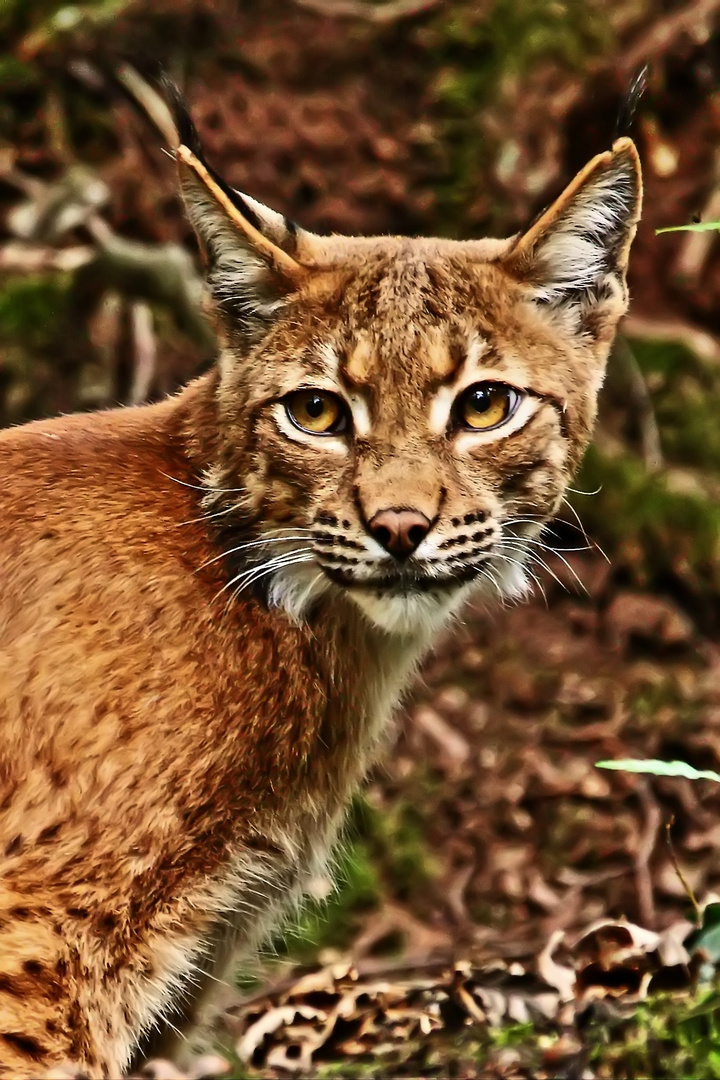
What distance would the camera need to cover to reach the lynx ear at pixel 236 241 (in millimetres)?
3689

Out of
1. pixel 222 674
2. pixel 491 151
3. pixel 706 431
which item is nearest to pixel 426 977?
pixel 222 674

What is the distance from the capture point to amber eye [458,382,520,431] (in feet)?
12.2

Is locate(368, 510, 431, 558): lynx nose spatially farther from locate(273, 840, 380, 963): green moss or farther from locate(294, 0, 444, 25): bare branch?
locate(294, 0, 444, 25): bare branch

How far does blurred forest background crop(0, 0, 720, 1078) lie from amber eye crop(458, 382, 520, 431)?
1.56 metres

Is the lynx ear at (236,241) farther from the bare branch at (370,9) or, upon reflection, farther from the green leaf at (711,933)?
the bare branch at (370,9)

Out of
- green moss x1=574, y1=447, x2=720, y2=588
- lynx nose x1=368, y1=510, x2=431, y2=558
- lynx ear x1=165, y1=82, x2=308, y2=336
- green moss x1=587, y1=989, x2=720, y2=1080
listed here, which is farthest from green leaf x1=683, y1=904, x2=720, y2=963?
green moss x1=574, y1=447, x2=720, y2=588

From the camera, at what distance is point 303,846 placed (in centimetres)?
407

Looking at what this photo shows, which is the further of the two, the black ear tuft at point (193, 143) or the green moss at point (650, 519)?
the green moss at point (650, 519)

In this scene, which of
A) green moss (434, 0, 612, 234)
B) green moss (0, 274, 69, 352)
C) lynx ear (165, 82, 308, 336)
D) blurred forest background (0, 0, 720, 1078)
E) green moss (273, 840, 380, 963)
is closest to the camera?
lynx ear (165, 82, 308, 336)

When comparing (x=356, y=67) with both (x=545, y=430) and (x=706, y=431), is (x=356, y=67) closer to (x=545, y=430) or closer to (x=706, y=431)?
(x=706, y=431)

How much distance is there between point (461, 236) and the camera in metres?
8.21

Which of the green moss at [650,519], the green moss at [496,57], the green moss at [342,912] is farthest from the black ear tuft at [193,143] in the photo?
the green moss at [496,57]

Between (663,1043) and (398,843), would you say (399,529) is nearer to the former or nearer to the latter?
(663,1043)

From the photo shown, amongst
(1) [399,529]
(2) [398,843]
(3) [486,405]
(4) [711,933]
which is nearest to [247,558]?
(1) [399,529]
